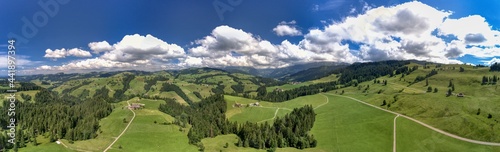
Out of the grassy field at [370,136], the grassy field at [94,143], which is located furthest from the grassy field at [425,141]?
the grassy field at [94,143]

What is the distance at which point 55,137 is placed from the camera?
164 metres

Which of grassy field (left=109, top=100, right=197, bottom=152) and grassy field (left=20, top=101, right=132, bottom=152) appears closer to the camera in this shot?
grassy field (left=20, top=101, right=132, bottom=152)

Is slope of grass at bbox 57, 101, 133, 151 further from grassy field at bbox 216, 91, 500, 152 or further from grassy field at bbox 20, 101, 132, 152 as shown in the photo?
grassy field at bbox 216, 91, 500, 152

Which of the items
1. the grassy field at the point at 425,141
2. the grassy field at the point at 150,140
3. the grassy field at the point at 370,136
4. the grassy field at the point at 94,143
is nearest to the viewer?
the grassy field at the point at 425,141

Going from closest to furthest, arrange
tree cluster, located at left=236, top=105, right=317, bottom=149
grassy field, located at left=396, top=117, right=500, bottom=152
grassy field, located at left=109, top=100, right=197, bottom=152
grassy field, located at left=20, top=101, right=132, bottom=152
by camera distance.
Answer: grassy field, located at left=396, top=117, right=500, bottom=152 → grassy field, located at left=20, top=101, right=132, bottom=152 → tree cluster, located at left=236, top=105, right=317, bottom=149 → grassy field, located at left=109, top=100, right=197, bottom=152

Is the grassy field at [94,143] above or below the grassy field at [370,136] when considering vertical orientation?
below

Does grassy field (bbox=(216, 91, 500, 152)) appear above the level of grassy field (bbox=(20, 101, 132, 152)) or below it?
above

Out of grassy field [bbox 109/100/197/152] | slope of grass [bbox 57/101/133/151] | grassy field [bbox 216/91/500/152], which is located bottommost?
grassy field [bbox 109/100/197/152]

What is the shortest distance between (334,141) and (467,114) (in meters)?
64.1

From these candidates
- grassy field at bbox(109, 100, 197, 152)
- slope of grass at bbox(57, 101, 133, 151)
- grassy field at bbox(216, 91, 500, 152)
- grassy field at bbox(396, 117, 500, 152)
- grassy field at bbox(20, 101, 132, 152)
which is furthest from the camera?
Answer: grassy field at bbox(109, 100, 197, 152)


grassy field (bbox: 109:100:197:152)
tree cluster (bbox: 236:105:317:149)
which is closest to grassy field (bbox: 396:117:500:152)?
tree cluster (bbox: 236:105:317:149)

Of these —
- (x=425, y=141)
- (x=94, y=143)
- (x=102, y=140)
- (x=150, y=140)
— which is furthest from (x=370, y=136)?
(x=102, y=140)

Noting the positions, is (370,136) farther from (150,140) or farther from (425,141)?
(150,140)

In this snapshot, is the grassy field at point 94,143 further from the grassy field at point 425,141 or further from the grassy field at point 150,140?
the grassy field at point 425,141
